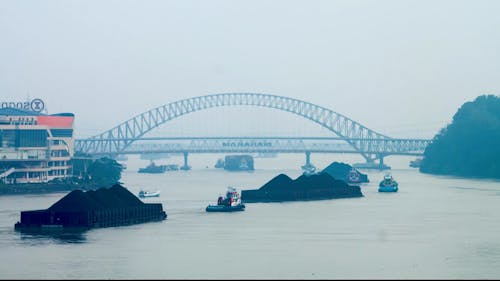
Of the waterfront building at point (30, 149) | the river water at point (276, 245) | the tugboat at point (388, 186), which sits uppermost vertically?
the waterfront building at point (30, 149)

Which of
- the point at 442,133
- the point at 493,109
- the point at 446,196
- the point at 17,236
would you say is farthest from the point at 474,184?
the point at 17,236

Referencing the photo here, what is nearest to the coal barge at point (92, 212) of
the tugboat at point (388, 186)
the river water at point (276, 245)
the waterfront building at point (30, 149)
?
the river water at point (276, 245)

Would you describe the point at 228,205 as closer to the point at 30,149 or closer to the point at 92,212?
the point at 92,212

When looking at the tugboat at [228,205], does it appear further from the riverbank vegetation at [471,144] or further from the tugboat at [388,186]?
the riverbank vegetation at [471,144]

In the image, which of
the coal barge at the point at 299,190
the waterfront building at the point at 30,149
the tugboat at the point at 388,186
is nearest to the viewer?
the coal barge at the point at 299,190

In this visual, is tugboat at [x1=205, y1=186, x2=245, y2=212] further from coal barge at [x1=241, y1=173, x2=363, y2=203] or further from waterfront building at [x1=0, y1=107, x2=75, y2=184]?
waterfront building at [x1=0, y1=107, x2=75, y2=184]

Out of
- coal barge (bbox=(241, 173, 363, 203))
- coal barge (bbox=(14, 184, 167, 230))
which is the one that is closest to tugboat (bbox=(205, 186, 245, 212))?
coal barge (bbox=(14, 184, 167, 230))

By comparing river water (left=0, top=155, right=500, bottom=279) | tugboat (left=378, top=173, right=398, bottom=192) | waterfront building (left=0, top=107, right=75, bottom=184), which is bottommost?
river water (left=0, top=155, right=500, bottom=279)
